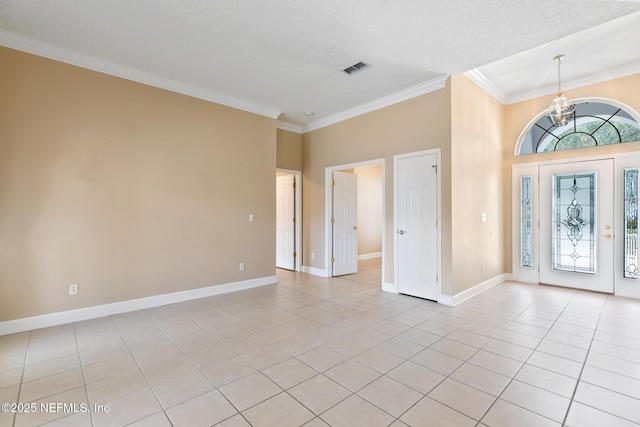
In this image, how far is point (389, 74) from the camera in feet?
13.0

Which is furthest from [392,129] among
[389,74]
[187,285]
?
[187,285]

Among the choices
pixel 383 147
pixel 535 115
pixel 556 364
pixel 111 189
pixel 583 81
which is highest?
pixel 583 81

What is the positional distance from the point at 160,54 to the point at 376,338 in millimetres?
4123

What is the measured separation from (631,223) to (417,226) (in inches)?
127

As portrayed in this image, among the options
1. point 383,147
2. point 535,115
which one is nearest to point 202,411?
point 383,147

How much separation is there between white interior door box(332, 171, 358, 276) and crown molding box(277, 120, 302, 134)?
1.39 metres

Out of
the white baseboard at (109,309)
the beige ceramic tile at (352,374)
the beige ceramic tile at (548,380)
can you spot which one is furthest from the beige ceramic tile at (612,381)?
the white baseboard at (109,309)

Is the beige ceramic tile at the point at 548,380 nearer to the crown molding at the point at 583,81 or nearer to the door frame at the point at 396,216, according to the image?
the door frame at the point at 396,216

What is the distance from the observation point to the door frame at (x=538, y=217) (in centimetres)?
441

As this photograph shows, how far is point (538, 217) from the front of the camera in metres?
5.21

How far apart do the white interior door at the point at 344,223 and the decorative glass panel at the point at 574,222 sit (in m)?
3.61

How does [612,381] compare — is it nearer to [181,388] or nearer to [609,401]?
[609,401]

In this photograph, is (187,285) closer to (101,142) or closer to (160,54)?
(101,142)

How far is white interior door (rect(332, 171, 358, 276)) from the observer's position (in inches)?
232
